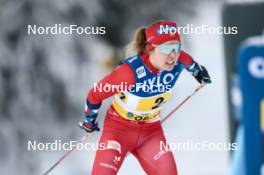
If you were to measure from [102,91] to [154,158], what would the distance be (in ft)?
0.59

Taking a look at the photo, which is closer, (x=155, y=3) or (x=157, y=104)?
(x=157, y=104)

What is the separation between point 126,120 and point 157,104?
74mm

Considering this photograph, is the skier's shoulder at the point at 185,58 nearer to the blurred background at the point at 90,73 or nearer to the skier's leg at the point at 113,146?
the blurred background at the point at 90,73

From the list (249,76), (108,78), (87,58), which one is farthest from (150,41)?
(249,76)

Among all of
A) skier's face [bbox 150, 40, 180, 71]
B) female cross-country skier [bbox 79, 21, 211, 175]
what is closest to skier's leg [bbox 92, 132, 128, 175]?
female cross-country skier [bbox 79, 21, 211, 175]

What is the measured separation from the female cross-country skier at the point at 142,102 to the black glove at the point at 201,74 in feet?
0.17

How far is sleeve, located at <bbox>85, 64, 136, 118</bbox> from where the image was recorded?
45.6 inches

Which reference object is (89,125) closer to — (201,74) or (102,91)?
(102,91)

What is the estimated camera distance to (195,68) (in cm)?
124

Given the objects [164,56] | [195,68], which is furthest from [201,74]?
[164,56]

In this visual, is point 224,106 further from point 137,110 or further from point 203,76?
point 137,110

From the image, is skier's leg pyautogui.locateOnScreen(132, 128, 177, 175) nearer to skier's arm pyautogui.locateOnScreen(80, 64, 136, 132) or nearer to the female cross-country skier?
the female cross-country skier

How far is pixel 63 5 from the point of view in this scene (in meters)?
1.36

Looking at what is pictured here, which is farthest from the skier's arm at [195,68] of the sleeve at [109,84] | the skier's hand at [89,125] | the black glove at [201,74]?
the skier's hand at [89,125]
